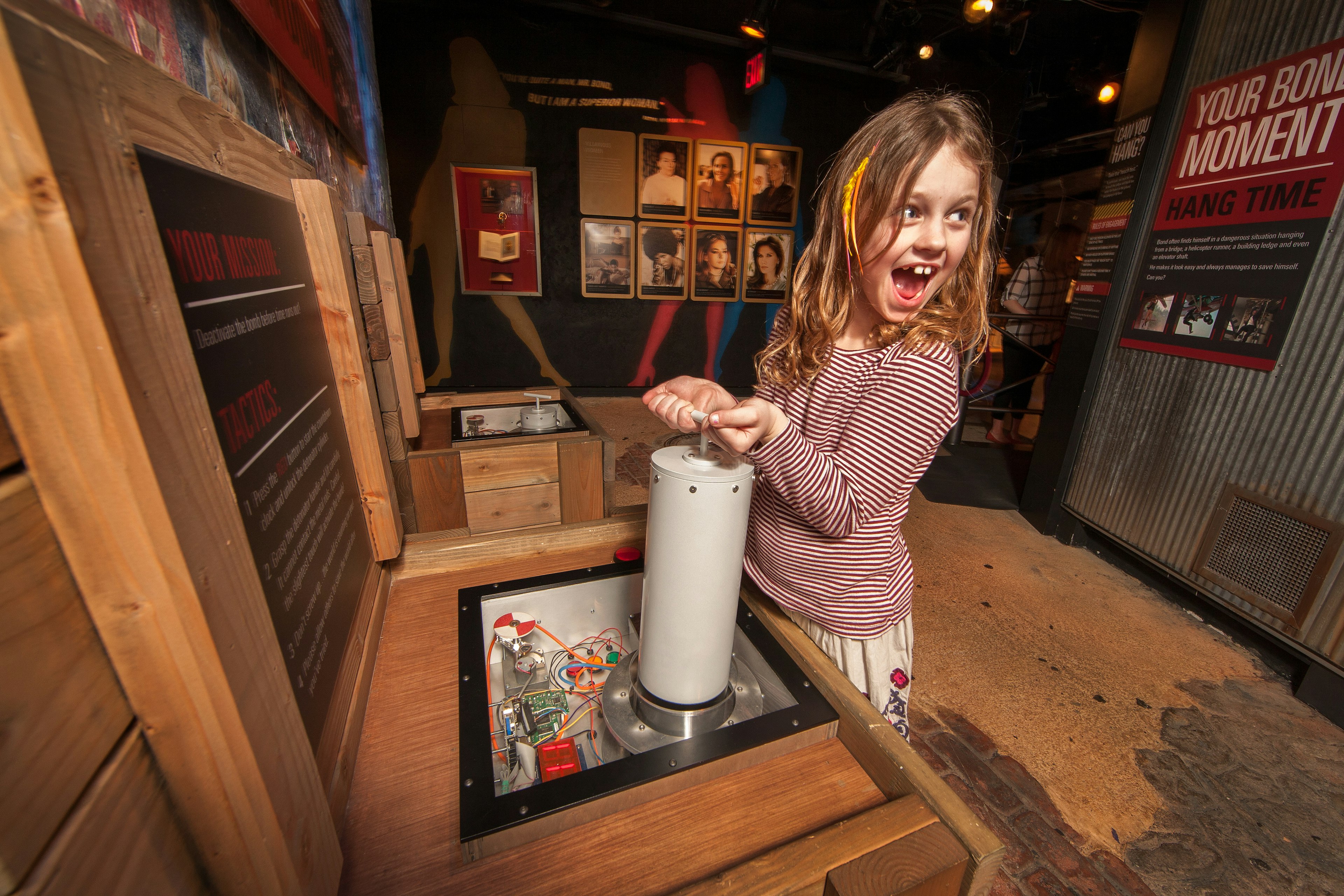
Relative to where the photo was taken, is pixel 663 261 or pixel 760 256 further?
pixel 760 256

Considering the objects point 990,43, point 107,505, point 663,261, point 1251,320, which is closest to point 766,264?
point 663,261

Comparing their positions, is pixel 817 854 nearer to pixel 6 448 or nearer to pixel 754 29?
pixel 6 448

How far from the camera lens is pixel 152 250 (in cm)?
30

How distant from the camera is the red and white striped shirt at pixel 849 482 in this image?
0.66 meters

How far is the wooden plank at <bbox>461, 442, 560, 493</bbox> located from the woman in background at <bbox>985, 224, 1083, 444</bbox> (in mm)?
3509

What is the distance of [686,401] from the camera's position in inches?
24.9

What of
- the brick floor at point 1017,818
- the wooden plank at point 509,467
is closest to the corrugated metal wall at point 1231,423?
the brick floor at point 1017,818

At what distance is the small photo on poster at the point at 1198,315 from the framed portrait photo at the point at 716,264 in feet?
10.1

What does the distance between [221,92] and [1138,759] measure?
260 cm

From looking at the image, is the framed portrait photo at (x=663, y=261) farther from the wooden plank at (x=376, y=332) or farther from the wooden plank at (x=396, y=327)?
the wooden plank at (x=376, y=332)

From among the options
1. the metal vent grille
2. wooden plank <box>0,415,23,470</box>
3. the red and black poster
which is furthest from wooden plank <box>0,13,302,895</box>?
the red and black poster

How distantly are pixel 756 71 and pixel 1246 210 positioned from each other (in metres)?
3.10

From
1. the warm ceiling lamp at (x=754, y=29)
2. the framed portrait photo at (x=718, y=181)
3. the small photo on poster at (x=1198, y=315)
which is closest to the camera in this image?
the small photo on poster at (x=1198, y=315)

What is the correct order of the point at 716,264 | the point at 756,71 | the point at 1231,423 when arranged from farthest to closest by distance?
the point at 716,264 → the point at 756,71 → the point at 1231,423
